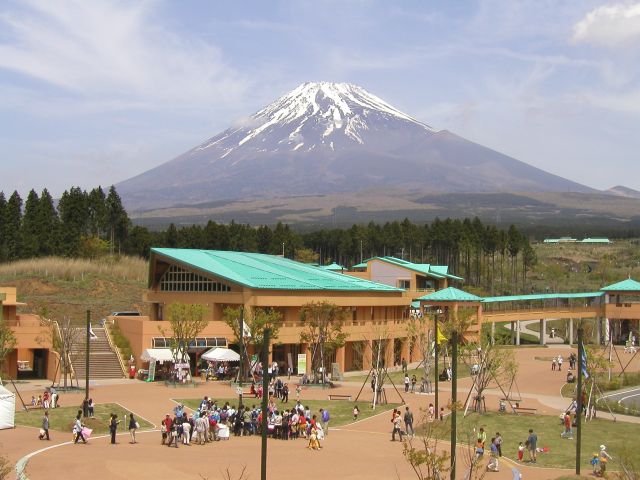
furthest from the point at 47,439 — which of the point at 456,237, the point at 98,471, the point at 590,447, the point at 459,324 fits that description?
the point at 456,237

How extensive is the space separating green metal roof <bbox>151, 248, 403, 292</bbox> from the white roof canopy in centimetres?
685

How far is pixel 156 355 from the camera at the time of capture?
168 feet

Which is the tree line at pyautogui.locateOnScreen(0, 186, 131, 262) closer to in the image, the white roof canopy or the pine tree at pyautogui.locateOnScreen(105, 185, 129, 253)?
the pine tree at pyautogui.locateOnScreen(105, 185, 129, 253)

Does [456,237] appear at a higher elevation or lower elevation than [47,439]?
higher

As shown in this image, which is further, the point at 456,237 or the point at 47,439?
the point at 456,237

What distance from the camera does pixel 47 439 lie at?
3262 cm

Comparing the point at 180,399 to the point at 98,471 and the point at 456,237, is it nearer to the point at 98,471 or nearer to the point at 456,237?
the point at 98,471

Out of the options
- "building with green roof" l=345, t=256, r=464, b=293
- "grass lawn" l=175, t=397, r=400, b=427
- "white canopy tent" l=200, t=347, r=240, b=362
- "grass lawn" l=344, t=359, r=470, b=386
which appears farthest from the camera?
"building with green roof" l=345, t=256, r=464, b=293

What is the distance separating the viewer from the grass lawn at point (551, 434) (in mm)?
31862

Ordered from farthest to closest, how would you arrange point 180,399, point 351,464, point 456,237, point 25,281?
point 456,237 < point 25,281 < point 180,399 < point 351,464

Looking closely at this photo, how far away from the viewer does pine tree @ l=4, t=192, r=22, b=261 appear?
93188mm

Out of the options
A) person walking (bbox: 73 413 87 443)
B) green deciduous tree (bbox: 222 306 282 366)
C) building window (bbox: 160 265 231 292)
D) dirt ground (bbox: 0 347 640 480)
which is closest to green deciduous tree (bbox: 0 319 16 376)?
dirt ground (bbox: 0 347 640 480)

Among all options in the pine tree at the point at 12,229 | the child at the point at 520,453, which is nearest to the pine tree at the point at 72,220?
the pine tree at the point at 12,229

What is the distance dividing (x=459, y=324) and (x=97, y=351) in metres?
21.9
